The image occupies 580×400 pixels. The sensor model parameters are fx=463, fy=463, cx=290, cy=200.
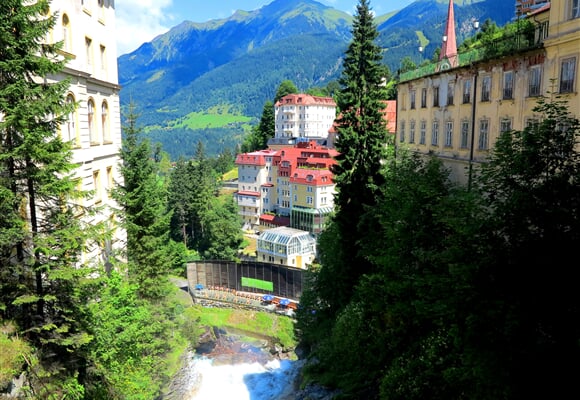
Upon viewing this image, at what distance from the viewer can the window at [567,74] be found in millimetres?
16994

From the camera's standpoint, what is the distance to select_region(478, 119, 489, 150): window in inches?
908

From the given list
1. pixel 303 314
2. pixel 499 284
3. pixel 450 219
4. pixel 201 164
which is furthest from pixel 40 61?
pixel 201 164

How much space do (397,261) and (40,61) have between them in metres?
12.8

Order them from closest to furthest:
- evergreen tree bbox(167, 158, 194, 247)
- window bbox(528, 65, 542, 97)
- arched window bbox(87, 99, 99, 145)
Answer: window bbox(528, 65, 542, 97) → arched window bbox(87, 99, 99, 145) → evergreen tree bbox(167, 158, 194, 247)

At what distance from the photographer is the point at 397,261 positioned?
1673 cm

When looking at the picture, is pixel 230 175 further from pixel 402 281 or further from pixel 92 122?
pixel 402 281

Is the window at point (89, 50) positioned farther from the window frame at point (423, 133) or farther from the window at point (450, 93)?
the window frame at point (423, 133)

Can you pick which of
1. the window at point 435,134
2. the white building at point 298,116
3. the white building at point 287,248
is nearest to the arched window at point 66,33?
the window at point 435,134

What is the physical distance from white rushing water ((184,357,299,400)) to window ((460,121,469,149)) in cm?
2133

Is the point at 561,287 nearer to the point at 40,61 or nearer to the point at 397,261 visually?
the point at 397,261

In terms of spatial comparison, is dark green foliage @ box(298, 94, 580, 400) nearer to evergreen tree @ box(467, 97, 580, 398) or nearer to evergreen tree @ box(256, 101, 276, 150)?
evergreen tree @ box(467, 97, 580, 398)

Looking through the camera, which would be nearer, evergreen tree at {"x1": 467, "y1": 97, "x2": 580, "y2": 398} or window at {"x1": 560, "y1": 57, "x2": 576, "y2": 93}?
evergreen tree at {"x1": 467, "y1": 97, "x2": 580, "y2": 398}

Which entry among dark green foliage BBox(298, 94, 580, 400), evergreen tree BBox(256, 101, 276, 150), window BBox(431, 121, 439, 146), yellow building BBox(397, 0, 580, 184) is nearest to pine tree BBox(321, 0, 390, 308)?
yellow building BBox(397, 0, 580, 184)

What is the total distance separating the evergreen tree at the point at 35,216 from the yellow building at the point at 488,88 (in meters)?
14.1
